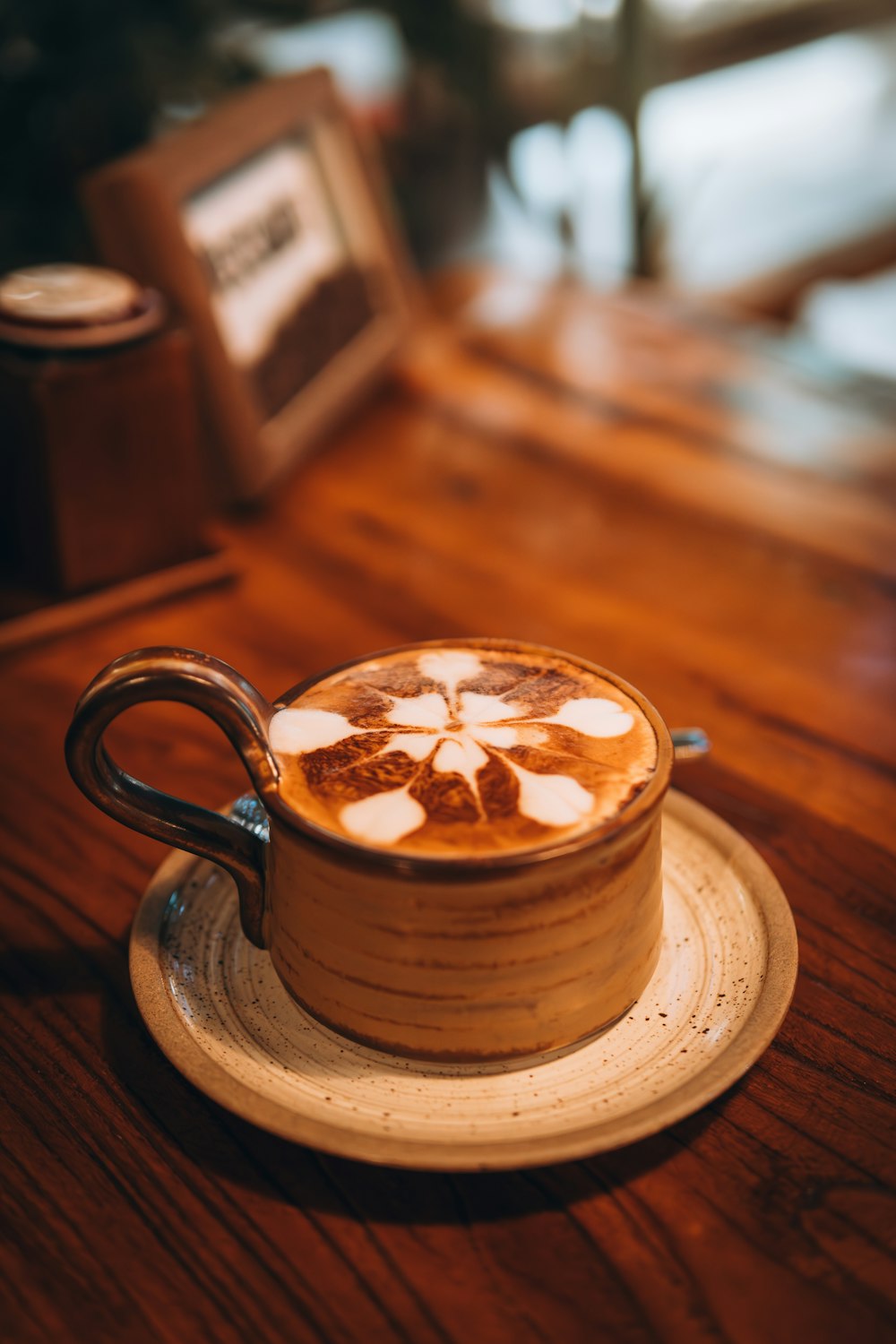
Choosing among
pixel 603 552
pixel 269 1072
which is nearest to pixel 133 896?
pixel 269 1072

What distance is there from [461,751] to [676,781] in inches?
11.4

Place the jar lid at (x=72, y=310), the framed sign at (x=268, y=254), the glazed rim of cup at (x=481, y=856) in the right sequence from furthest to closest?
the framed sign at (x=268, y=254)
the jar lid at (x=72, y=310)
the glazed rim of cup at (x=481, y=856)

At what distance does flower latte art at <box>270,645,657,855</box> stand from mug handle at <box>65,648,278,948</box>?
21 millimetres

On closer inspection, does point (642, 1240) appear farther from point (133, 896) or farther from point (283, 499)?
point (283, 499)

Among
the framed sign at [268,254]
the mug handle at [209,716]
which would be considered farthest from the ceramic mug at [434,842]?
the framed sign at [268,254]

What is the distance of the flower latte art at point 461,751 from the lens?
53cm

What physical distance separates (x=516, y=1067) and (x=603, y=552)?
A: 67 cm

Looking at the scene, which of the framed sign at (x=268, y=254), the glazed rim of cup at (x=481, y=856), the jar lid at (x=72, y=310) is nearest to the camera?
the glazed rim of cup at (x=481, y=856)

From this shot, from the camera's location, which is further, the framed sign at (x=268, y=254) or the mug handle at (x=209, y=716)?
the framed sign at (x=268, y=254)

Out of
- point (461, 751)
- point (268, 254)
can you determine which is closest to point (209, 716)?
point (461, 751)

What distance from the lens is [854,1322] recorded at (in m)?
0.48

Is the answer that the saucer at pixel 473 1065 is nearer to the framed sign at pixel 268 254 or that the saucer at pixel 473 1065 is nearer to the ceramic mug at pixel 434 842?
the ceramic mug at pixel 434 842

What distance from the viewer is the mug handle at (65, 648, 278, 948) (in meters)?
0.55

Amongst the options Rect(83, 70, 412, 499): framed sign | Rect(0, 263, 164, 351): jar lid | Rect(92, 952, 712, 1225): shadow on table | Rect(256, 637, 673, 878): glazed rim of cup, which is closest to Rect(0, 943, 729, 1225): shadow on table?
Rect(92, 952, 712, 1225): shadow on table
